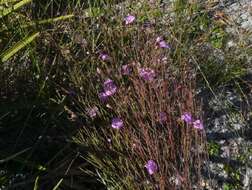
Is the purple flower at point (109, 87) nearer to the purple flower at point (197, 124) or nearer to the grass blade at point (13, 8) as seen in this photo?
the purple flower at point (197, 124)

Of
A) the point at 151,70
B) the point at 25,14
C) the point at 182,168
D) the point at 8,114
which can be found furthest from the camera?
the point at 25,14

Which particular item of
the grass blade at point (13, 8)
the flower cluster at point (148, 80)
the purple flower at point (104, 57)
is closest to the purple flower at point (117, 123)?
the flower cluster at point (148, 80)

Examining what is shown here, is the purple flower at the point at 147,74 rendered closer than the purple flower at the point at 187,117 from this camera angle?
No

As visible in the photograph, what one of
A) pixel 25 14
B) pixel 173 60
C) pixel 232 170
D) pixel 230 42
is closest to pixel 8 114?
pixel 25 14

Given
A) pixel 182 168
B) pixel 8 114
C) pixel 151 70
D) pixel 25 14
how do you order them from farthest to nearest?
1. pixel 25 14
2. pixel 8 114
3. pixel 151 70
4. pixel 182 168

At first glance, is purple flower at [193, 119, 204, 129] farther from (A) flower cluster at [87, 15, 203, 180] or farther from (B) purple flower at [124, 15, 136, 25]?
(B) purple flower at [124, 15, 136, 25]

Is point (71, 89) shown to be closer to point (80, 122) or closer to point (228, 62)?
point (80, 122)
